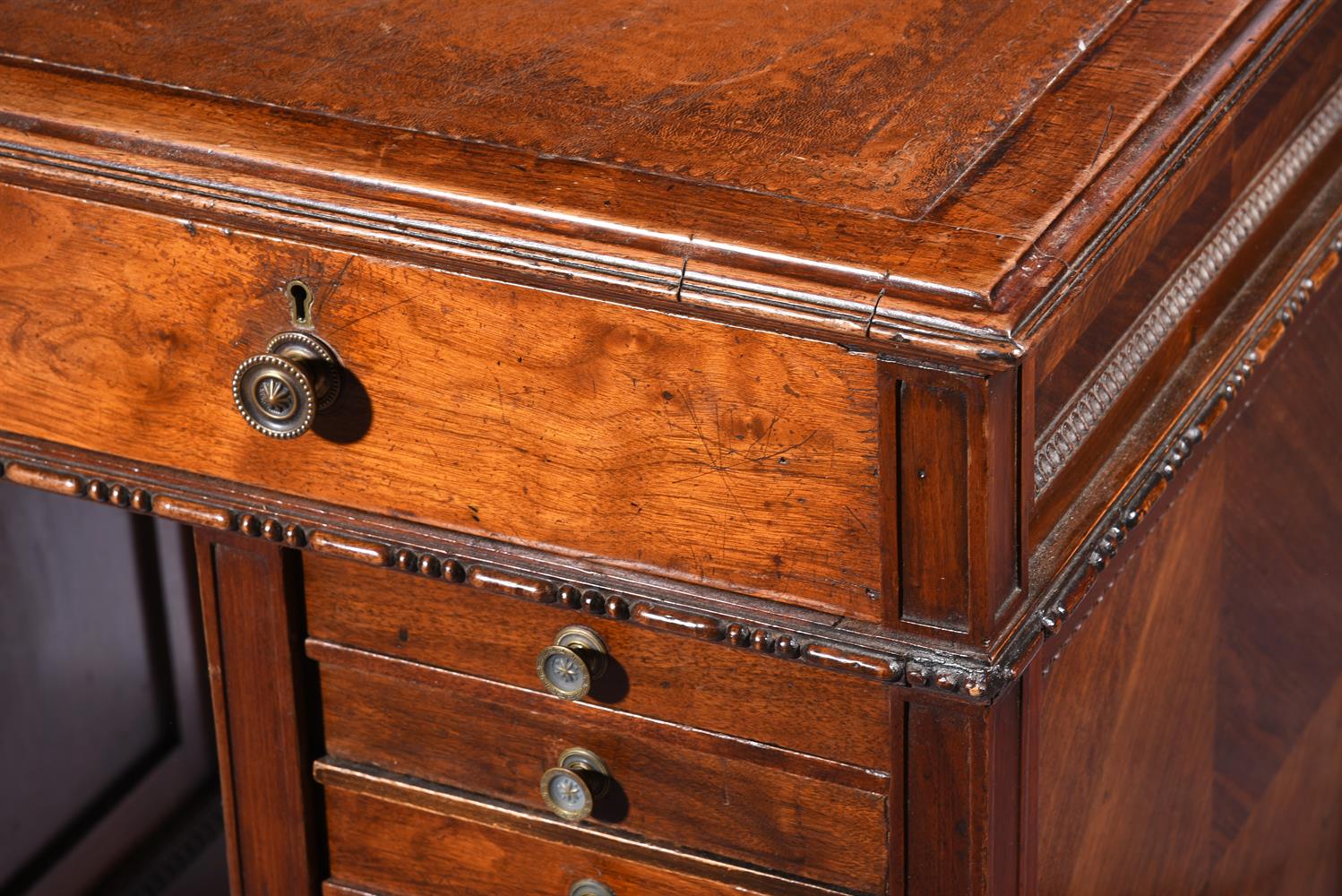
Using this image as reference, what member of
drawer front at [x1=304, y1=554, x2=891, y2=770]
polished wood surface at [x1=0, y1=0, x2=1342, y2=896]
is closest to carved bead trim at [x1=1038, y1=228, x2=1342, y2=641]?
polished wood surface at [x1=0, y1=0, x2=1342, y2=896]

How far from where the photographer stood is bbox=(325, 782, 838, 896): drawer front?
3.36 feet

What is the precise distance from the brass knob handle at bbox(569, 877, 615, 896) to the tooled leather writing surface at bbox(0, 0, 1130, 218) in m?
0.39

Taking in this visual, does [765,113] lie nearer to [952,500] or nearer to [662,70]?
[662,70]

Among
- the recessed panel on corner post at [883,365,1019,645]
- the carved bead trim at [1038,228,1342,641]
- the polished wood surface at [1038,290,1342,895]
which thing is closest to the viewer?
the recessed panel on corner post at [883,365,1019,645]

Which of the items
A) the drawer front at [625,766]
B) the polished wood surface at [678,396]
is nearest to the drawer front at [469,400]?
the polished wood surface at [678,396]

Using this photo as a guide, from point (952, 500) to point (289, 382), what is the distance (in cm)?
32

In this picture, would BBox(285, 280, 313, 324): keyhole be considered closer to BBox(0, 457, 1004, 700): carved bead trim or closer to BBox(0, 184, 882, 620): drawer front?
BBox(0, 184, 882, 620): drawer front

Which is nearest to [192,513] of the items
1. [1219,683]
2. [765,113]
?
[765,113]

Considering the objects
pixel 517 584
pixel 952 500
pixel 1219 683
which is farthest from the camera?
pixel 1219 683

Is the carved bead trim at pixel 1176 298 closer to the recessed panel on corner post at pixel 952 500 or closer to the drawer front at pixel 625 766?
the recessed panel on corner post at pixel 952 500

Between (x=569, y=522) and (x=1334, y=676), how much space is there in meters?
0.68

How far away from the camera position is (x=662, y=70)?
993mm

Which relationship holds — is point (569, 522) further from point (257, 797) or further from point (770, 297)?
point (257, 797)

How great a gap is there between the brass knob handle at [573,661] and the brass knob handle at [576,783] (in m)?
0.04
